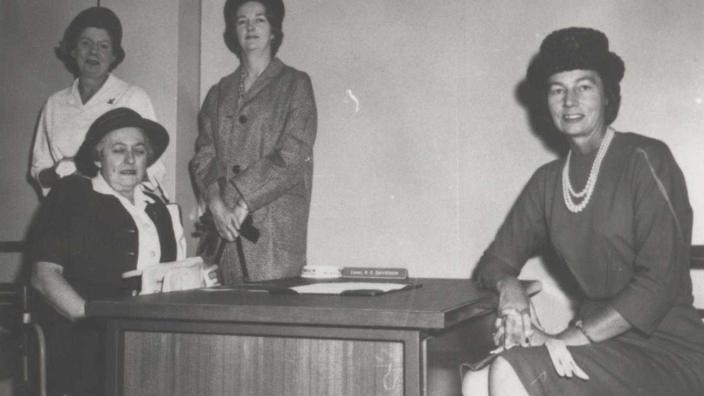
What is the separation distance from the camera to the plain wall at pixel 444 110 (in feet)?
9.86

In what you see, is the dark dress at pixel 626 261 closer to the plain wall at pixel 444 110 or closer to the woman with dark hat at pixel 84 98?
the plain wall at pixel 444 110

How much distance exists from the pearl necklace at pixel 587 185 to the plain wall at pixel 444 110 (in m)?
1.02

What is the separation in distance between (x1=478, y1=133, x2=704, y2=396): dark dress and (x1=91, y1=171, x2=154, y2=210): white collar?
132cm

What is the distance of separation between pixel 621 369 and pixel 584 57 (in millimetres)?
934

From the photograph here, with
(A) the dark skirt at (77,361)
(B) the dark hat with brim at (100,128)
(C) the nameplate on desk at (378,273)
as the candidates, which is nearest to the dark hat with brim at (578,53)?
(C) the nameplate on desk at (378,273)

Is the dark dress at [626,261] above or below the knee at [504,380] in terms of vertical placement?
above

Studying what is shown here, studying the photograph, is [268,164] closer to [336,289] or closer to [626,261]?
[336,289]

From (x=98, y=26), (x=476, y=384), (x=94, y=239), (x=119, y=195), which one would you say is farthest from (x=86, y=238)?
(x=476, y=384)

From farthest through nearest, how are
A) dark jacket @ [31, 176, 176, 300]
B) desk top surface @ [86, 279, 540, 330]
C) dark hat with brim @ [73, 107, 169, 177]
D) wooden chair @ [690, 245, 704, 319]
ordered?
dark hat with brim @ [73, 107, 169, 177] → wooden chair @ [690, 245, 704, 319] → dark jacket @ [31, 176, 176, 300] → desk top surface @ [86, 279, 540, 330]

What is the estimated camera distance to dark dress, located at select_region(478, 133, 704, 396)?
1.69 meters

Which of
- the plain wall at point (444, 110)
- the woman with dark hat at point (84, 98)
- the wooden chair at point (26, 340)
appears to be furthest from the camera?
the woman with dark hat at point (84, 98)

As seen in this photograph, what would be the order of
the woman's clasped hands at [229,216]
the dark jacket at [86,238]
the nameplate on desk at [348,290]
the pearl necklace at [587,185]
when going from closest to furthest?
the nameplate on desk at [348,290]
the pearl necklace at [587,185]
the dark jacket at [86,238]
the woman's clasped hands at [229,216]

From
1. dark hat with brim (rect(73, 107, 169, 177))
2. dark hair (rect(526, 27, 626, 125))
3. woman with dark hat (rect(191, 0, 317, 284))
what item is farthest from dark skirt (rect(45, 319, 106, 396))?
dark hair (rect(526, 27, 626, 125))

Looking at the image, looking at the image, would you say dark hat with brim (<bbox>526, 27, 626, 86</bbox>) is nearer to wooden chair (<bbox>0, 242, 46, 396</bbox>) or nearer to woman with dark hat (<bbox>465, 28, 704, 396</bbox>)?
woman with dark hat (<bbox>465, 28, 704, 396</bbox>)
